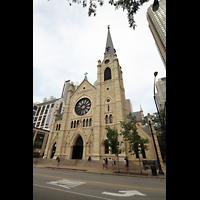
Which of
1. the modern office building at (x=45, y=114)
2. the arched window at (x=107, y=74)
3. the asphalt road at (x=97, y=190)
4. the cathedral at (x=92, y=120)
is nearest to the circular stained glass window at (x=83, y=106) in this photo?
the cathedral at (x=92, y=120)

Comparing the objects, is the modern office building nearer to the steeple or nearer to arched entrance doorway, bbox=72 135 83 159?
arched entrance doorway, bbox=72 135 83 159

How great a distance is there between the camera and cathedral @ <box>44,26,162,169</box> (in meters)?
22.2

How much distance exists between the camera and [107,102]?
85.4 ft

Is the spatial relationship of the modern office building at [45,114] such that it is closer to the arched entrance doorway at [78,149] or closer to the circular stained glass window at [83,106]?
the circular stained glass window at [83,106]

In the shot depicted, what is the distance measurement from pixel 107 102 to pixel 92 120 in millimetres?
5383

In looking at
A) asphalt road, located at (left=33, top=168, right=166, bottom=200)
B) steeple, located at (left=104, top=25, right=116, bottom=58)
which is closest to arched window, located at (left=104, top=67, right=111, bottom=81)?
steeple, located at (left=104, top=25, right=116, bottom=58)

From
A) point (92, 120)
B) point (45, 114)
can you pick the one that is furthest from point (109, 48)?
point (45, 114)

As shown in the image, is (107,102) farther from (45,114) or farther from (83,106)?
(45,114)

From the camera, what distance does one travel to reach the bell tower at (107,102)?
22506 mm
